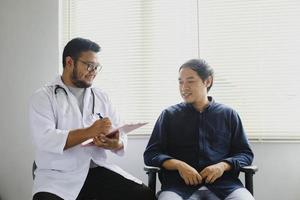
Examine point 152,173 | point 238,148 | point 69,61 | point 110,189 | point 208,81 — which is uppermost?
point 69,61

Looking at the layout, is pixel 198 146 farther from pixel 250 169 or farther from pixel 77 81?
pixel 77 81

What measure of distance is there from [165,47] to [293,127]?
108 cm

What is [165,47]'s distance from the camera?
2.43 meters

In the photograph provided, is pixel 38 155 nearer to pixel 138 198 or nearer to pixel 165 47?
Result: pixel 138 198

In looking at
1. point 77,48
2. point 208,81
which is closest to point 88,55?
point 77,48

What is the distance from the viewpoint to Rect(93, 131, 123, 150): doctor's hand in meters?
1.72

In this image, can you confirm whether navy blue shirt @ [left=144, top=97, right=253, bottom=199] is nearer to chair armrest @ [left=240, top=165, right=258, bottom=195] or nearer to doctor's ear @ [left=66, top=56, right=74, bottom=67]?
chair armrest @ [left=240, top=165, right=258, bottom=195]

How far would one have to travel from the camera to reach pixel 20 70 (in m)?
2.58

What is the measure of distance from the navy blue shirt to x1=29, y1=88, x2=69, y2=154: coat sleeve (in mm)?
534

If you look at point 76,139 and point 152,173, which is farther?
point 152,173

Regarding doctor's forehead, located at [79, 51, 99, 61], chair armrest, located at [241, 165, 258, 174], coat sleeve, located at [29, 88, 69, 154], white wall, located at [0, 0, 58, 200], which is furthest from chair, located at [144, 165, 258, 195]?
white wall, located at [0, 0, 58, 200]

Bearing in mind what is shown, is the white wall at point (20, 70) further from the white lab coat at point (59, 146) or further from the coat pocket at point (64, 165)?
the coat pocket at point (64, 165)

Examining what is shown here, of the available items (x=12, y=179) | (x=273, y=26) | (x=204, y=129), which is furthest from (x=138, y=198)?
(x=273, y=26)

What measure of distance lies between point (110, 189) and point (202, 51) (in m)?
1.19
